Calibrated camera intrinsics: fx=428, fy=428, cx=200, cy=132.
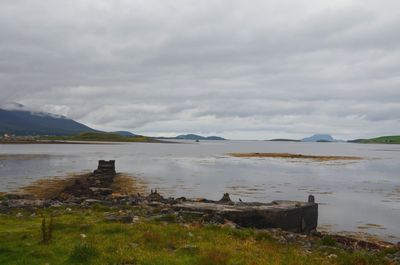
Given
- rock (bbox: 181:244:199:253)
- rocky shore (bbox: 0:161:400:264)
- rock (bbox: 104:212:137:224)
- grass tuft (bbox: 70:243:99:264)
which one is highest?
grass tuft (bbox: 70:243:99:264)

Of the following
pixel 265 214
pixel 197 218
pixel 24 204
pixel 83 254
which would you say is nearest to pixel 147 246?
pixel 83 254

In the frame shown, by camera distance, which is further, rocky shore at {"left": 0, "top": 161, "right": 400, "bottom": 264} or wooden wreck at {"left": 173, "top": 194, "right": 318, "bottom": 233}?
wooden wreck at {"left": 173, "top": 194, "right": 318, "bottom": 233}

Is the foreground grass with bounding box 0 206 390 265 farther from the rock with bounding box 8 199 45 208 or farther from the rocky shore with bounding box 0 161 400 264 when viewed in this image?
the rock with bounding box 8 199 45 208

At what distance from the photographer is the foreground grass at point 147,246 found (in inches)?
605

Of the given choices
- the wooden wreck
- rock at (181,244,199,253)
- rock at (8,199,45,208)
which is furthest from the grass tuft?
rock at (8,199,45,208)

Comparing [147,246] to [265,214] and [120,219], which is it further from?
[265,214]

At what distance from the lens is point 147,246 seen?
17422 mm

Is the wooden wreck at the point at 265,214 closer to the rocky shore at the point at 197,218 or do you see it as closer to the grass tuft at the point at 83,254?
the rocky shore at the point at 197,218

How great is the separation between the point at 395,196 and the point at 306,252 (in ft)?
138

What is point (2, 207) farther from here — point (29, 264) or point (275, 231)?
point (275, 231)

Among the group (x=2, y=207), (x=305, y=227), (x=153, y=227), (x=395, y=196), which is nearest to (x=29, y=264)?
(x=153, y=227)

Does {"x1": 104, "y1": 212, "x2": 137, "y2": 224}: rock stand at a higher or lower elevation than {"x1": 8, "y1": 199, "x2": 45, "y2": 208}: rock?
higher

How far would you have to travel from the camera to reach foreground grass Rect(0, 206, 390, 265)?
1538cm

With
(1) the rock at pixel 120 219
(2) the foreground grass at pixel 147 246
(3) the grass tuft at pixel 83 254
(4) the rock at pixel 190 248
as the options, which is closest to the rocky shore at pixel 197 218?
(1) the rock at pixel 120 219
